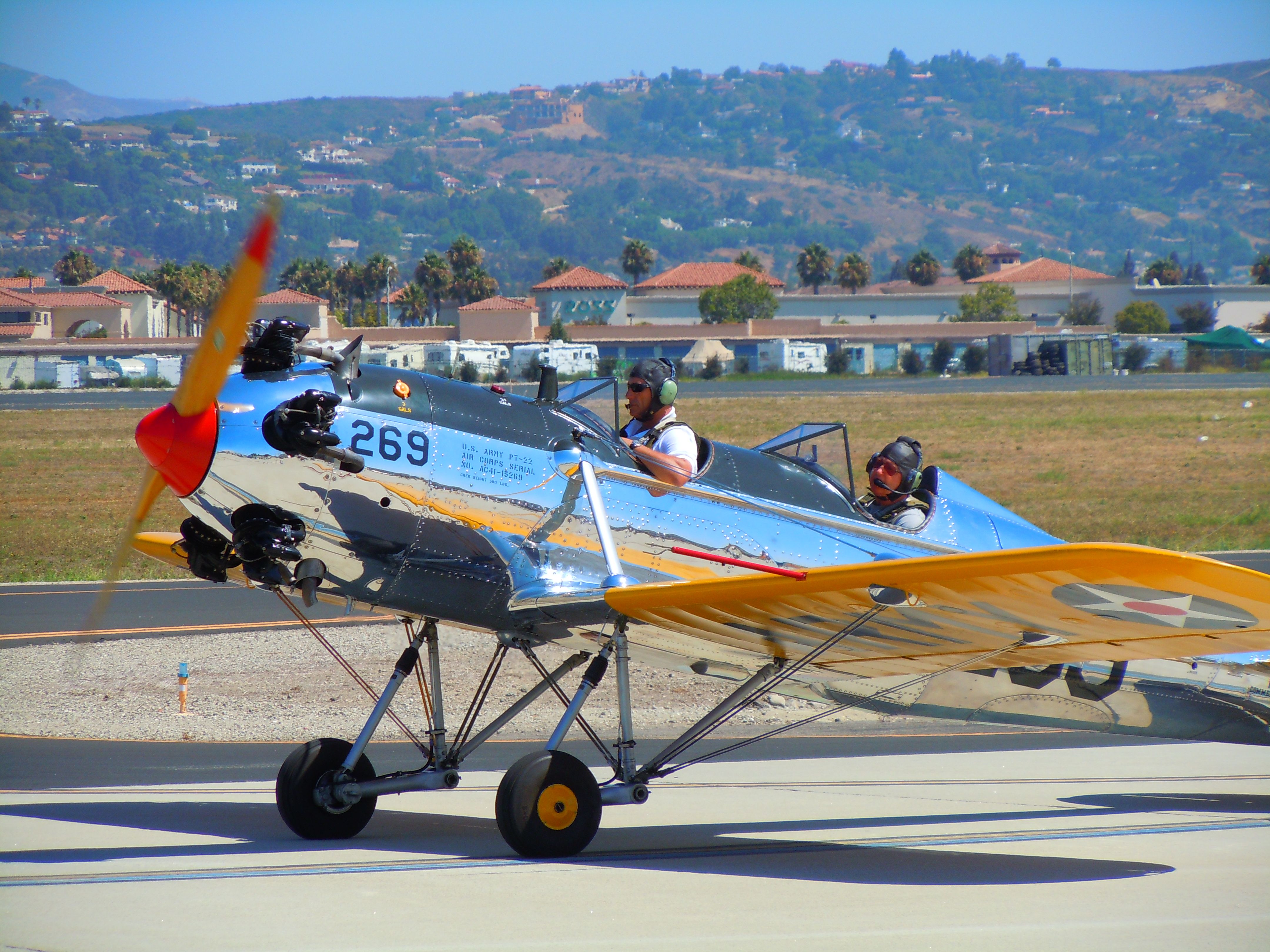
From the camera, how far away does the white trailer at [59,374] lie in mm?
70625

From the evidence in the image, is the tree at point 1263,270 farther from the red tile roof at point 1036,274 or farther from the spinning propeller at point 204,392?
the spinning propeller at point 204,392

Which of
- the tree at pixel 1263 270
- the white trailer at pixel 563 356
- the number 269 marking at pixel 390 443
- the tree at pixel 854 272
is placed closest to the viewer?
the number 269 marking at pixel 390 443

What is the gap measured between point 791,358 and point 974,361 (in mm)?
13203

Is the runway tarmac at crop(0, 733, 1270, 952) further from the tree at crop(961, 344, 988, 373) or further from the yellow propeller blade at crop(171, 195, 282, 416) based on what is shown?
the tree at crop(961, 344, 988, 373)

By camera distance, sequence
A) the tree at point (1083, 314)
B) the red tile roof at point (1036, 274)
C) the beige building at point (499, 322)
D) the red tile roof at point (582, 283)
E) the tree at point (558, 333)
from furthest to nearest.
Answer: the red tile roof at point (1036, 274)
the tree at point (1083, 314)
the red tile roof at point (582, 283)
the beige building at point (499, 322)
the tree at point (558, 333)

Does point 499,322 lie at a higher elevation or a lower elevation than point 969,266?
lower

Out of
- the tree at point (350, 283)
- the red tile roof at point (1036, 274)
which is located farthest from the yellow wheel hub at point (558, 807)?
the red tile roof at point (1036, 274)

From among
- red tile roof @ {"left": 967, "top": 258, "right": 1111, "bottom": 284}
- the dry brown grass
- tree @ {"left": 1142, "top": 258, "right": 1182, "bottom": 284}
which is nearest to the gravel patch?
the dry brown grass

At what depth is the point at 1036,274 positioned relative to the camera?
495 feet

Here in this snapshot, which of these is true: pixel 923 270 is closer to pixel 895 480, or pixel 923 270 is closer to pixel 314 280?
pixel 314 280

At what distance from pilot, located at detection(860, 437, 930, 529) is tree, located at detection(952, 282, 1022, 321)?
111 meters

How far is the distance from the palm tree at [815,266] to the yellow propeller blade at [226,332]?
5432 inches

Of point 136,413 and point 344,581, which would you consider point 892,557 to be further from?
point 136,413

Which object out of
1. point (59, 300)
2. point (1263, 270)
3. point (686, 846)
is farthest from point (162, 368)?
point (1263, 270)
